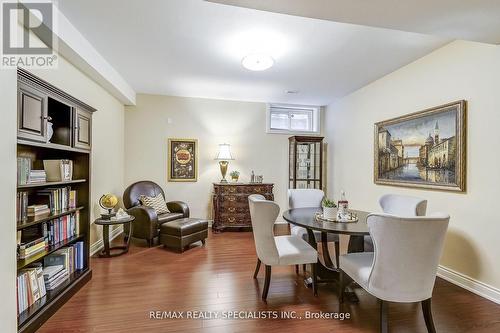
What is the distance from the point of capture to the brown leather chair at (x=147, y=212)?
377 centimetres

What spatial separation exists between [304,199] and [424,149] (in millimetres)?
1638

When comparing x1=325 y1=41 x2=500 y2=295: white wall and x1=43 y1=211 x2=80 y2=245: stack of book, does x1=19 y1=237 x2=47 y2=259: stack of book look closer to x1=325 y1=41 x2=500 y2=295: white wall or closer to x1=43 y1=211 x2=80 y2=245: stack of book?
x1=43 y1=211 x2=80 y2=245: stack of book

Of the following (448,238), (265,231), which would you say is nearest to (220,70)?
(265,231)

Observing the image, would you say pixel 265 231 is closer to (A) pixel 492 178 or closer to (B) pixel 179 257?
(B) pixel 179 257

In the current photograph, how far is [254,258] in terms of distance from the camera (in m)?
3.42

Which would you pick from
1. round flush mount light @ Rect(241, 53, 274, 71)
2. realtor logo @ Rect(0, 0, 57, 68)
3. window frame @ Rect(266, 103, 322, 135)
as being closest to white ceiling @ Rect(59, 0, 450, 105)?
round flush mount light @ Rect(241, 53, 274, 71)

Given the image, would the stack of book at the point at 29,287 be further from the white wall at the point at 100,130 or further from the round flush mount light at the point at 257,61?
the round flush mount light at the point at 257,61

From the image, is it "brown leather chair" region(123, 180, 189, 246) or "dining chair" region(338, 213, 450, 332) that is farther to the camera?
"brown leather chair" region(123, 180, 189, 246)

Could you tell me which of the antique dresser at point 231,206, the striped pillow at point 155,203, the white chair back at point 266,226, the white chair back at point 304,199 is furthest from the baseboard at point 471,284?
the striped pillow at point 155,203

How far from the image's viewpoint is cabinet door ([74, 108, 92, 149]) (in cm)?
244

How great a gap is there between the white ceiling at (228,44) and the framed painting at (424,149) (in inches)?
31.5

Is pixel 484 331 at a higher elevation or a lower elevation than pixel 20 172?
lower

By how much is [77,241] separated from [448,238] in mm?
4147

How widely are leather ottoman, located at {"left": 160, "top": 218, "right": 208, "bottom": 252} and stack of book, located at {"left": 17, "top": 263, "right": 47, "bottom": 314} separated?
164 centimetres
